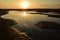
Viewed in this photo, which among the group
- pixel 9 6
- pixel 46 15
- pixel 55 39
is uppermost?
pixel 9 6

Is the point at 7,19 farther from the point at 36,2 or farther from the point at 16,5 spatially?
the point at 36,2

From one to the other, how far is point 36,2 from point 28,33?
20.1 inches

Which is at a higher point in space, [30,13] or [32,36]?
[30,13]

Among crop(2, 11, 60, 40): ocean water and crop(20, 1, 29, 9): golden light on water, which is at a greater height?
crop(20, 1, 29, 9): golden light on water

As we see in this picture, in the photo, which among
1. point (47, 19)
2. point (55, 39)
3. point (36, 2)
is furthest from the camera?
point (36, 2)

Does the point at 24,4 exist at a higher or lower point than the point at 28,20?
higher

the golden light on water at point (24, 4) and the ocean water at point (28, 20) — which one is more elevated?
the golden light on water at point (24, 4)

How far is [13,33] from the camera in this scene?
158 cm

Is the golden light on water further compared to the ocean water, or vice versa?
the golden light on water

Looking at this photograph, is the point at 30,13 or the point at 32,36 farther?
the point at 30,13

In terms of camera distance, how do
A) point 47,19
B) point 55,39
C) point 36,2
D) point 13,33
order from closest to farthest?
point 55,39
point 13,33
point 47,19
point 36,2

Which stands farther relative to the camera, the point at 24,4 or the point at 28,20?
the point at 24,4

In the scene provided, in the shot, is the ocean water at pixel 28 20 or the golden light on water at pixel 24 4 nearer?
the ocean water at pixel 28 20

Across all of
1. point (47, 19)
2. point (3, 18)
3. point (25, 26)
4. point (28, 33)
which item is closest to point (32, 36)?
point (28, 33)
